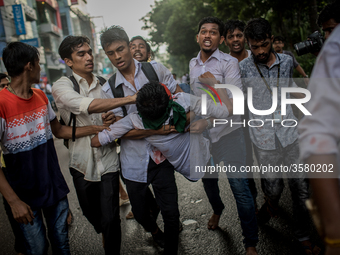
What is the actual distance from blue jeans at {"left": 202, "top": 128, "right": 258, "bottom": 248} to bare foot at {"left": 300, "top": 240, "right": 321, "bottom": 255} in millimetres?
421

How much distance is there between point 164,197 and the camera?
2389 millimetres

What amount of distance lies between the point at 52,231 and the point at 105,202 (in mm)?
476

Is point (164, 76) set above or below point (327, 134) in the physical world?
above

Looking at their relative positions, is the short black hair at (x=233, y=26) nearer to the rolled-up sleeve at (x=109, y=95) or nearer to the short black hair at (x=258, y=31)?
the short black hair at (x=258, y=31)

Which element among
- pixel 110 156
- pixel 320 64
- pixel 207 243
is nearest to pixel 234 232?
pixel 207 243

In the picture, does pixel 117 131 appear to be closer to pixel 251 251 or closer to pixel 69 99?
pixel 69 99

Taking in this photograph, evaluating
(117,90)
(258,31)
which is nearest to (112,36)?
(117,90)

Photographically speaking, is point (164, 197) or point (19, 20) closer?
point (164, 197)

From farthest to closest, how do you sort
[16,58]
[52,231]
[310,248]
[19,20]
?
[19,20]
[310,248]
[52,231]
[16,58]

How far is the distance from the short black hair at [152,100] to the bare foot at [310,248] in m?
1.71

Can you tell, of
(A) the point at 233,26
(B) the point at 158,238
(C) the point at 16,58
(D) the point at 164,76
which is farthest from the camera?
(A) the point at 233,26

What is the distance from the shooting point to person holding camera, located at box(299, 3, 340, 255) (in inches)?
36.0

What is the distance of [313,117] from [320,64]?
0.60 ft

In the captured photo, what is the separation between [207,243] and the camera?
2770 mm
